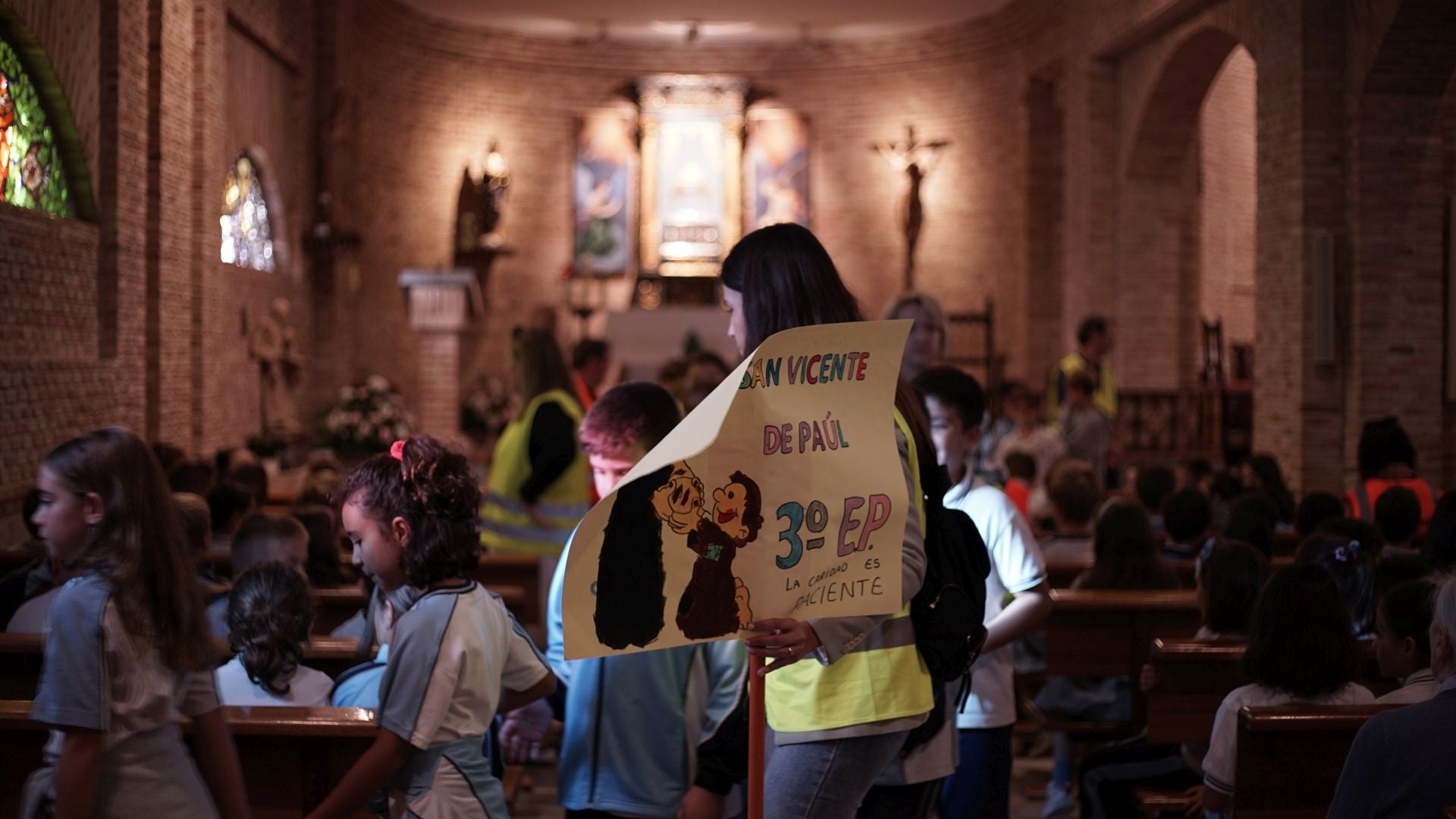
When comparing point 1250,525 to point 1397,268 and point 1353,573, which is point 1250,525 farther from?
point 1397,268

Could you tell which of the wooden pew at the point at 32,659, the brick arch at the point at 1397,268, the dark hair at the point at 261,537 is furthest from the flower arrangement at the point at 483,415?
the wooden pew at the point at 32,659

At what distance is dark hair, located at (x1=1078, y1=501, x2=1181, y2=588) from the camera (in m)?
5.18

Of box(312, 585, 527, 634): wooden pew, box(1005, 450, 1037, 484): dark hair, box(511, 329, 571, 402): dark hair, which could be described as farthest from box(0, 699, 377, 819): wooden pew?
box(1005, 450, 1037, 484): dark hair

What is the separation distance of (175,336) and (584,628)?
9.53m

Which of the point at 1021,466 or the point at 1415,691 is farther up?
the point at 1021,466

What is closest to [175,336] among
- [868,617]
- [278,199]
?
[278,199]

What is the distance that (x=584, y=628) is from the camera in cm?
191

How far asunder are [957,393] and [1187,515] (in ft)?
8.96

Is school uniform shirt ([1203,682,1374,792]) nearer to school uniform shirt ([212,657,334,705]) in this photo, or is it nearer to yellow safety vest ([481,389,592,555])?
school uniform shirt ([212,657,334,705])

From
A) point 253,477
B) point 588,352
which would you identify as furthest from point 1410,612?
point 253,477

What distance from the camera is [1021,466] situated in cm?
718

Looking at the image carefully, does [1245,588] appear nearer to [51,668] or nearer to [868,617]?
[868,617]

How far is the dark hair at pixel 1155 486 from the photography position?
24.5 feet

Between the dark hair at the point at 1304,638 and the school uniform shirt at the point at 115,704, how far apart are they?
2.33 meters
